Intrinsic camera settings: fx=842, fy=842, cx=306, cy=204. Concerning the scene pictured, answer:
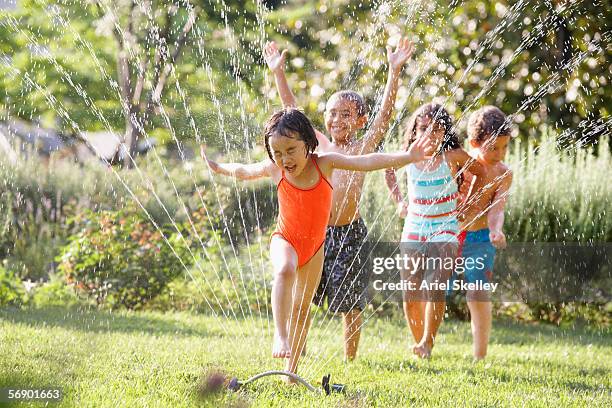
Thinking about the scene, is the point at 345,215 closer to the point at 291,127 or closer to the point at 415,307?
the point at 415,307

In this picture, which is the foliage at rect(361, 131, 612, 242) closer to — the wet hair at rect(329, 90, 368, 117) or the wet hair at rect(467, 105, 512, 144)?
the wet hair at rect(467, 105, 512, 144)

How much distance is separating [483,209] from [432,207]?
302 millimetres

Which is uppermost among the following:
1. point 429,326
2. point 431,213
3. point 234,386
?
point 431,213

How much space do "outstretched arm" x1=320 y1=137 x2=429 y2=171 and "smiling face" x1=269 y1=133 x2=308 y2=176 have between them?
0.41 feet

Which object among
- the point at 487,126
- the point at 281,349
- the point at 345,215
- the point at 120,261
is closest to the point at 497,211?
the point at 487,126

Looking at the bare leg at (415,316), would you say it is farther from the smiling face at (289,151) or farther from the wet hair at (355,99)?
the smiling face at (289,151)

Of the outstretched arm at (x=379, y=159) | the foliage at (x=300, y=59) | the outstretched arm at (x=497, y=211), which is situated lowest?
the outstretched arm at (x=379, y=159)

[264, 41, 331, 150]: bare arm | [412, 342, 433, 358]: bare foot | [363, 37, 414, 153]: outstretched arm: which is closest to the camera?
[363, 37, 414, 153]: outstretched arm

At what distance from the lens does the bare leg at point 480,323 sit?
181 inches

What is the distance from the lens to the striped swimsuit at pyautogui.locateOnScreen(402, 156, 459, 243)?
4.52 metres

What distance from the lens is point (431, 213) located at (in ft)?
15.0

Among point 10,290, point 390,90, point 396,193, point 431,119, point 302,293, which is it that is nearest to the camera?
point 302,293

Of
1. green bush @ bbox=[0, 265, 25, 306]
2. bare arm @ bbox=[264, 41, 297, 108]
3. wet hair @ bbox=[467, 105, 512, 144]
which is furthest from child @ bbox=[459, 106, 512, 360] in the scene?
green bush @ bbox=[0, 265, 25, 306]

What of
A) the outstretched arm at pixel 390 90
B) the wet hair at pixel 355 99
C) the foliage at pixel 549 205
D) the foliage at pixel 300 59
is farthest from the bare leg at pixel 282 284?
the foliage at pixel 300 59
